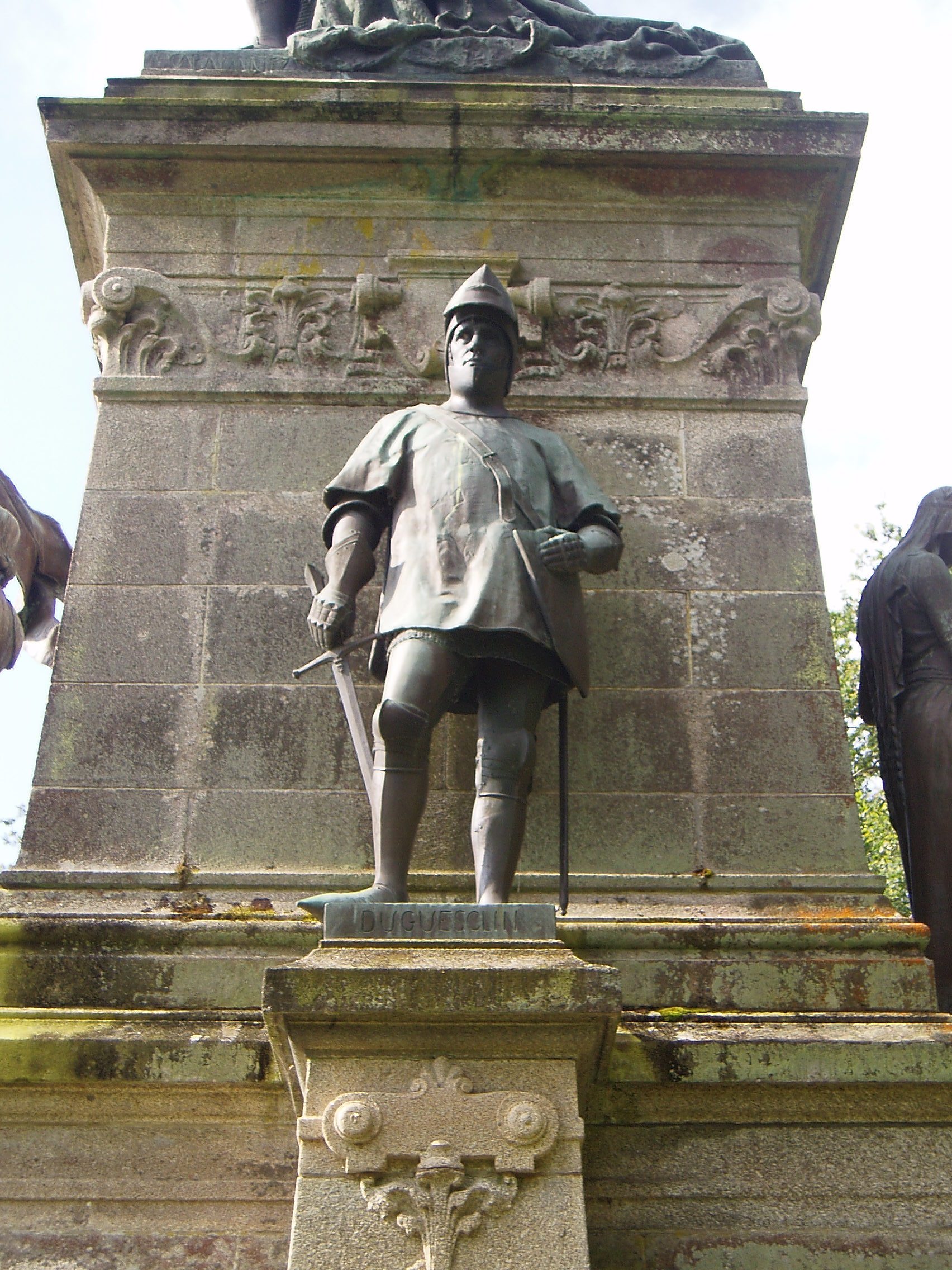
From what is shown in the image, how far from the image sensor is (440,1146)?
4383 mm

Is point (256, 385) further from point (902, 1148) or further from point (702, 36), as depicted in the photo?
point (902, 1148)

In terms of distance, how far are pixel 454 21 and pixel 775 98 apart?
2.09 m

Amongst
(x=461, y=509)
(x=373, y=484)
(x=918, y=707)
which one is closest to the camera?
(x=461, y=509)

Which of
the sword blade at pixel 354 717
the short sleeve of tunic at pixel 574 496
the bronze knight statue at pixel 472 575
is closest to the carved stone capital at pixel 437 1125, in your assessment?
the bronze knight statue at pixel 472 575

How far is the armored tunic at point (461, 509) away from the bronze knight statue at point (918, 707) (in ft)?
5.71

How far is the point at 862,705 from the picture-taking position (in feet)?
24.3

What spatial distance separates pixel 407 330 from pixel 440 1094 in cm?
436

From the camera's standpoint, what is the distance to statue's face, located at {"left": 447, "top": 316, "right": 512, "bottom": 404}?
6.37 meters

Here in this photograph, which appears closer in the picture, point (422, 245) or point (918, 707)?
point (918, 707)

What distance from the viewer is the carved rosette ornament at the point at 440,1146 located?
14.1 ft

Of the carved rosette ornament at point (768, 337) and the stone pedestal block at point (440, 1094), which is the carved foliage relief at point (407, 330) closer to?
the carved rosette ornament at point (768, 337)

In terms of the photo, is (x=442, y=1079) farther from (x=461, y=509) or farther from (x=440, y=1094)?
(x=461, y=509)

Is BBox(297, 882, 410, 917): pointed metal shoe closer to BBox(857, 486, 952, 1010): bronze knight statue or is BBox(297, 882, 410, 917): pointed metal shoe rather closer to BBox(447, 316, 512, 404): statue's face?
BBox(447, 316, 512, 404): statue's face

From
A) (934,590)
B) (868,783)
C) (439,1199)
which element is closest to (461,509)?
(934,590)
